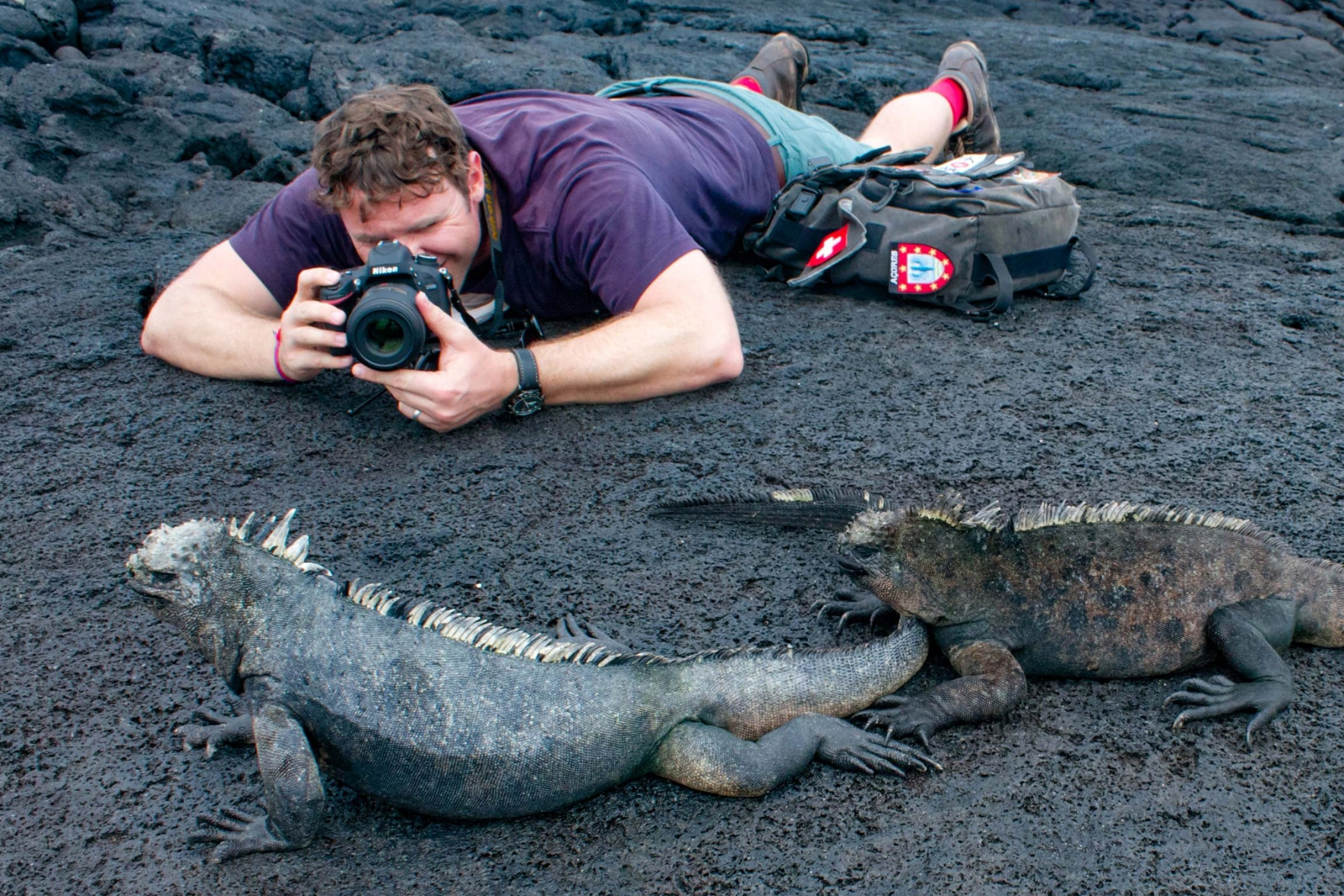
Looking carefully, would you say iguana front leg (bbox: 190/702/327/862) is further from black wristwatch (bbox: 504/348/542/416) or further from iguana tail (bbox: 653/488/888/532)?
black wristwatch (bbox: 504/348/542/416)

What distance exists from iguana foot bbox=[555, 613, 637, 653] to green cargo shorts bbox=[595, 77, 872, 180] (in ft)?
9.19

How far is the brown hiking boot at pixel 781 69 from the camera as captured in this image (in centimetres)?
572

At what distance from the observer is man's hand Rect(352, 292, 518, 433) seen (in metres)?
2.90

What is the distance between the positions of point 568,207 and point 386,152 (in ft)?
2.11

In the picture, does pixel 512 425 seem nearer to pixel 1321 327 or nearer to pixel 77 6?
pixel 1321 327

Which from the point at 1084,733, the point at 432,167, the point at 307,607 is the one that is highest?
the point at 432,167

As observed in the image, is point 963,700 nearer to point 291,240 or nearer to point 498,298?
point 498,298

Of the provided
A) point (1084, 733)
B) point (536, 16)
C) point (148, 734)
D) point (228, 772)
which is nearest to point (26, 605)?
point (148, 734)

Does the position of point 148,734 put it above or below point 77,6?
below

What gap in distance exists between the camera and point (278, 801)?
179 cm

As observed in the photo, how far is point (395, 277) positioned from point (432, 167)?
413 mm

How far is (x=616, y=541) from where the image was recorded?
8.96 feet

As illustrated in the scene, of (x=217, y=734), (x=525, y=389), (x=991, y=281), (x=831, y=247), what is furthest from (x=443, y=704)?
(x=991, y=281)

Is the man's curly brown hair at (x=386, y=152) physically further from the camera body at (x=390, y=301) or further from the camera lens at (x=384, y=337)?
the camera lens at (x=384, y=337)
